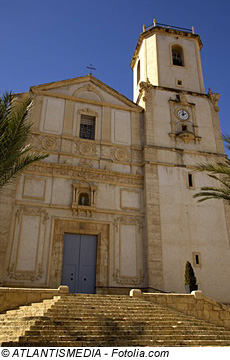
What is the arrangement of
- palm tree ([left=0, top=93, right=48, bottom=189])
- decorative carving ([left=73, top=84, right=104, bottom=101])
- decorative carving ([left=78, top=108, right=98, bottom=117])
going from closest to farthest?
palm tree ([left=0, top=93, right=48, bottom=189]) < decorative carving ([left=78, top=108, right=98, bottom=117]) < decorative carving ([left=73, top=84, right=104, bottom=101])

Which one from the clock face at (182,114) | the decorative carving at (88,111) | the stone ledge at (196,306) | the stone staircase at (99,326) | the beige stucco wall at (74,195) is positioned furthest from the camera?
the clock face at (182,114)

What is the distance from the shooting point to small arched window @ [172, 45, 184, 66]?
22.1m

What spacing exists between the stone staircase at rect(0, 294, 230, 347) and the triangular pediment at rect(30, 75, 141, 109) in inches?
459

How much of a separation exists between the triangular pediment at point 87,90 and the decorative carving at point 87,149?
3.07 meters

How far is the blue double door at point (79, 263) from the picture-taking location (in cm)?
1448

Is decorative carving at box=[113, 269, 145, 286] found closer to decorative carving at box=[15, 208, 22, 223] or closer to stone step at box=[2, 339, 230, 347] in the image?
decorative carving at box=[15, 208, 22, 223]

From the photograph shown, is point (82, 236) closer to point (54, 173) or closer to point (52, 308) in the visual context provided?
point (54, 173)

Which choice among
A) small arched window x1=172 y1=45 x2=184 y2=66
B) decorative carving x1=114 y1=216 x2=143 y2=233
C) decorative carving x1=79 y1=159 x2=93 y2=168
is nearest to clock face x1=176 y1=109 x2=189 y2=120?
small arched window x1=172 y1=45 x2=184 y2=66

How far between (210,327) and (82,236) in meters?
7.48

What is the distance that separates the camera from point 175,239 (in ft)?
52.2

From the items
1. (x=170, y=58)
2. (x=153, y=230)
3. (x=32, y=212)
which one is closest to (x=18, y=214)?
(x=32, y=212)

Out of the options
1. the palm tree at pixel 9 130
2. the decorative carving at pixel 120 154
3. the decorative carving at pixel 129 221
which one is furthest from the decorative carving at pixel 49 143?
the palm tree at pixel 9 130

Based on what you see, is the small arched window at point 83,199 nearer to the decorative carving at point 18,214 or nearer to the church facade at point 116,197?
Result: the church facade at point 116,197

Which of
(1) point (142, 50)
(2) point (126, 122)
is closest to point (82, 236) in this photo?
(2) point (126, 122)
